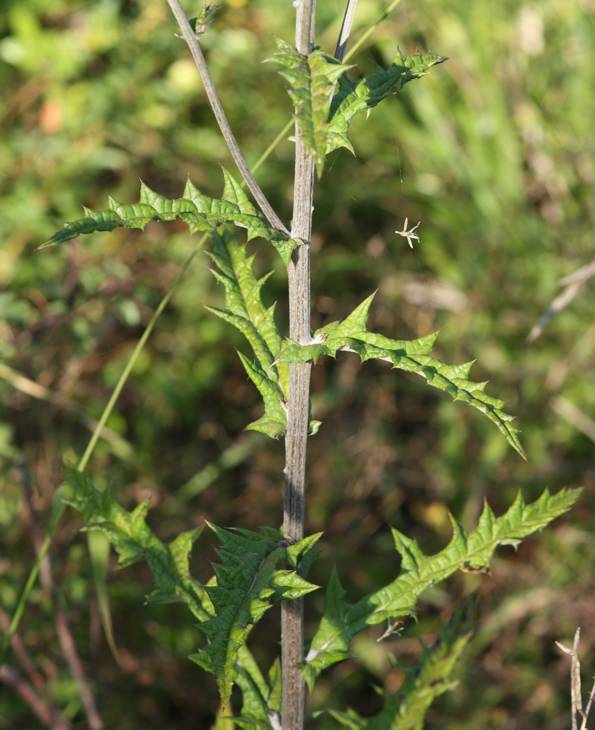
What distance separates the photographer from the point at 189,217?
130cm

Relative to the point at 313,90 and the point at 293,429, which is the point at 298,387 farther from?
the point at 313,90

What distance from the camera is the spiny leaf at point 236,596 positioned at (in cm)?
129

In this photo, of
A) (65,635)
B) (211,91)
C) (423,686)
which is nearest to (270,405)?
(211,91)

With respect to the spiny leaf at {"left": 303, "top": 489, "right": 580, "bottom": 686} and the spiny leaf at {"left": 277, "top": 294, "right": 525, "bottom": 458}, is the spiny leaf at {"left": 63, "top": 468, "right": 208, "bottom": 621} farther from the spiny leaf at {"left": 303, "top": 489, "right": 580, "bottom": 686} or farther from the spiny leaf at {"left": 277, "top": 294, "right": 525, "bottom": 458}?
the spiny leaf at {"left": 277, "top": 294, "right": 525, "bottom": 458}

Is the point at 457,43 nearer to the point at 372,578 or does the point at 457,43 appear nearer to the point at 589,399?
the point at 589,399

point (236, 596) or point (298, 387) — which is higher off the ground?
point (298, 387)

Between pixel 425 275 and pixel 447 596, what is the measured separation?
1226 millimetres

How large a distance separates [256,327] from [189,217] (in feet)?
0.90

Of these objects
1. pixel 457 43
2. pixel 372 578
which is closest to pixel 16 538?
pixel 372 578

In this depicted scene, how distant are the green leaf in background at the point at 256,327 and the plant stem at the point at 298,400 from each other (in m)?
0.04

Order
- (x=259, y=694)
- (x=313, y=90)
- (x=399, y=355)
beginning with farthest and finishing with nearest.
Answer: (x=259, y=694) < (x=399, y=355) < (x=313, y=90)

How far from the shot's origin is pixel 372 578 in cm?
288

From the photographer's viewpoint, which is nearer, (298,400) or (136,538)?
(298,400)

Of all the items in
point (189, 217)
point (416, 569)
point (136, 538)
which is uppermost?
point (189, 217)
